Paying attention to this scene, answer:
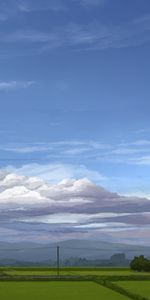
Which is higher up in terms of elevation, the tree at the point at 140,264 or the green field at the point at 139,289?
the tree at the point at 140,264

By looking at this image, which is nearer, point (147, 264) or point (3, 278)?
point (3, 278)

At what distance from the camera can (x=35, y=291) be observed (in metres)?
45.4

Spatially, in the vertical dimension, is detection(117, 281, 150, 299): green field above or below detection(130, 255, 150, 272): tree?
below

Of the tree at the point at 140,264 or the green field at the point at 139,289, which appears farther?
the tree at the point at 140,264

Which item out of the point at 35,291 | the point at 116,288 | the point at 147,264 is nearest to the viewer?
the point at 35,291

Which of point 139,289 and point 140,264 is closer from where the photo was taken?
point 139,289

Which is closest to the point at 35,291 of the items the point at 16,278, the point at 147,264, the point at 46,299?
the point at 46,299

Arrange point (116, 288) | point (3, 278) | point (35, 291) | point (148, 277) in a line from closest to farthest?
point (35, 291), point (116, 288), point (3, 278), point (148, 277)

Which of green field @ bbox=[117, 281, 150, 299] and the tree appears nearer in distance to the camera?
green field @ bbox=[117, 281, 150, 299]

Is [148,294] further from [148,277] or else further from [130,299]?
[148,277]

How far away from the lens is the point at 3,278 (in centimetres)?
6500

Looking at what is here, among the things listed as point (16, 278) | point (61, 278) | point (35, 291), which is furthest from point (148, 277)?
point (35, 291)

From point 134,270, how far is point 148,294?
4737 cm

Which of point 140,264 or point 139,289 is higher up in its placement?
point 140,264
